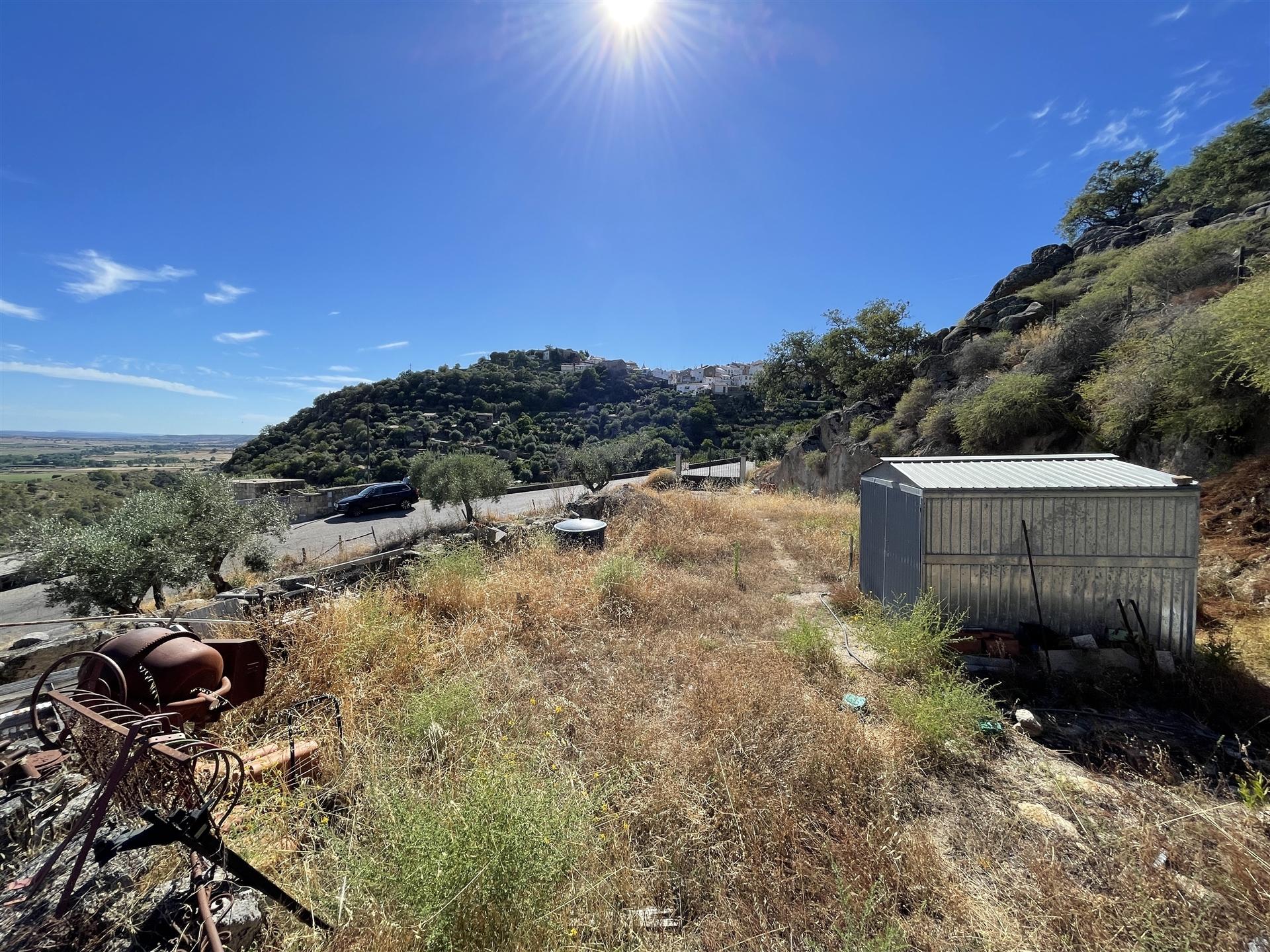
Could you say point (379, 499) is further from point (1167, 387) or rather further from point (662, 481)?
point (1167, 387)

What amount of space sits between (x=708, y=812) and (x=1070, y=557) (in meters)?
4.61

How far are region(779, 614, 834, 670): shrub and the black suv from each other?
2092 centimetres

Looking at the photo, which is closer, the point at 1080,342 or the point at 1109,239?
the point at 1080,342

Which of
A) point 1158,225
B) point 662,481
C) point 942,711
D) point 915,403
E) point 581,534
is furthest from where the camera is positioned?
point 662,481

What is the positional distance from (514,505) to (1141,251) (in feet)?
76.4

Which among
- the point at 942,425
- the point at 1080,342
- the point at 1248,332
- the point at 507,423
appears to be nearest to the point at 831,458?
the point at 942,425

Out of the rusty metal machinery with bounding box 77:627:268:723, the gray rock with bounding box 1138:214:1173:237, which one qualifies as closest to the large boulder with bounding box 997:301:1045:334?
the gray rock with bounding box 1138:214:1173:237

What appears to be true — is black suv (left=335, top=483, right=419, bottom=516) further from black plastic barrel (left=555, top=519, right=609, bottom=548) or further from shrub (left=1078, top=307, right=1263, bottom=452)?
shrub (left=1078, top=307, right=1263, bottom=452)

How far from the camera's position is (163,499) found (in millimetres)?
10586

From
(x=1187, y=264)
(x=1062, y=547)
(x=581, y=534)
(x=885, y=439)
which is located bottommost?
(x=581, y=534)

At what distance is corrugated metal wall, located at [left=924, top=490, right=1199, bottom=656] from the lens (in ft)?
A: 15.5

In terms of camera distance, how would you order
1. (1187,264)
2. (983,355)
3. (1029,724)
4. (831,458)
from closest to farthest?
(1029,724), (1187,264), (983,355), (831,458)

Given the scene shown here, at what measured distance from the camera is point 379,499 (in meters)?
21.8

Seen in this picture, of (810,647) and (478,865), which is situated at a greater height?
(478,865)
